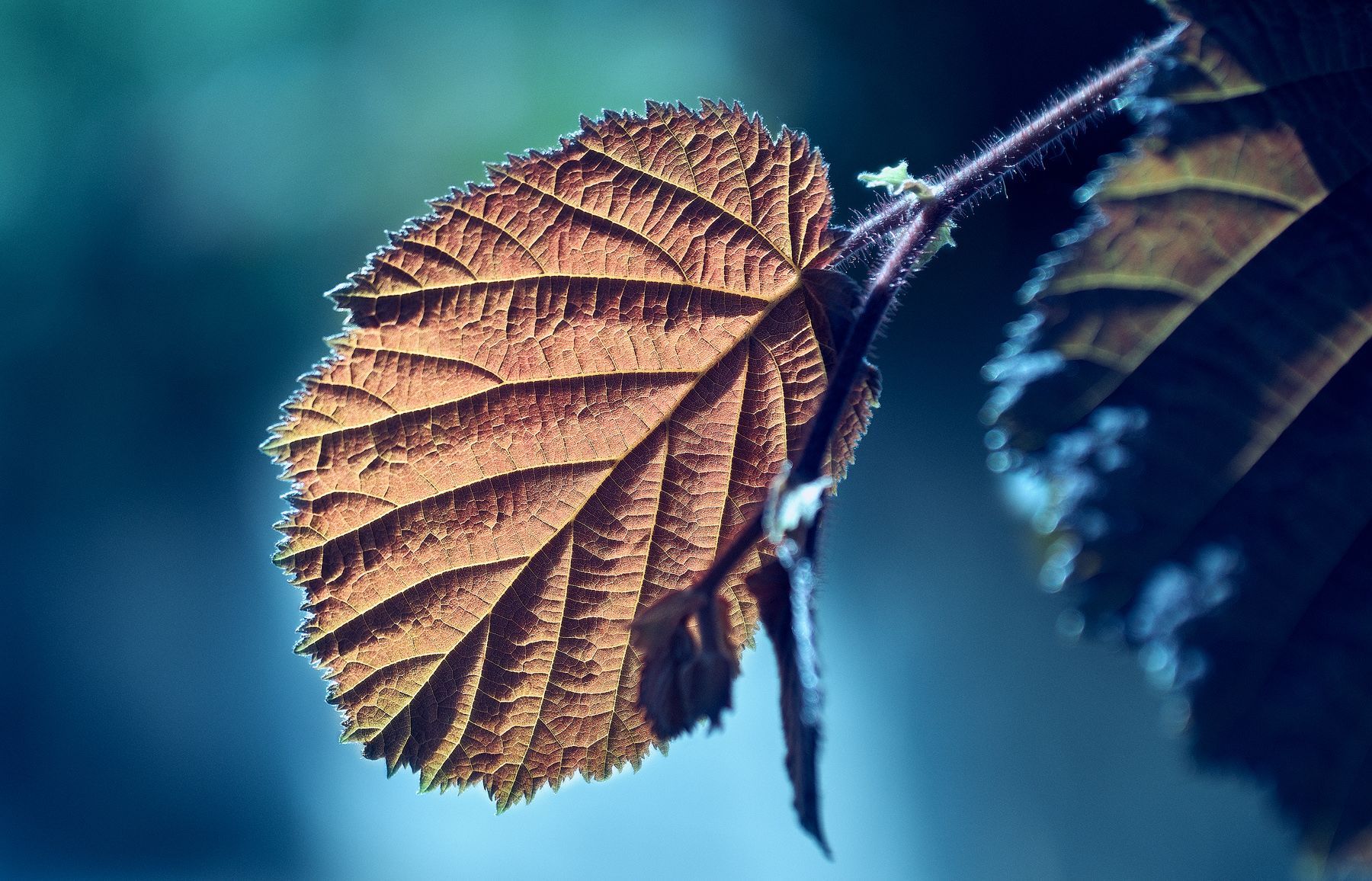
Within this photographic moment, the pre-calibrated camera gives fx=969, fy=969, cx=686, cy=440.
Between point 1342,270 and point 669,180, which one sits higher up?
point 669,180

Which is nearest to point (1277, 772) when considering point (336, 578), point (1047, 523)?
point (1047, 523)

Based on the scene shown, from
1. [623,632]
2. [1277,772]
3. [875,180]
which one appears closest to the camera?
[1277,772]

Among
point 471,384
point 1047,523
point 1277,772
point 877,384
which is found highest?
point 471,384

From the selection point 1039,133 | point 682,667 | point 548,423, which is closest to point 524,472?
point 548,423

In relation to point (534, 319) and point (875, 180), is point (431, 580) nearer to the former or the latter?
point (534, 319)

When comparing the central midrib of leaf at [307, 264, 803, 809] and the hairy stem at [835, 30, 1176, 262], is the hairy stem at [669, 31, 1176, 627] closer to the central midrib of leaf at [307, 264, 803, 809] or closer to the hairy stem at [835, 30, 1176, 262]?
the hairy stem at [835, 30, 1176, 262]

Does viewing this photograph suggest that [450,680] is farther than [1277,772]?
Yes

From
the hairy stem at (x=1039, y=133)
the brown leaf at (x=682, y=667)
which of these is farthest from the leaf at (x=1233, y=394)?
the brown leaf at (x=682, y=667)

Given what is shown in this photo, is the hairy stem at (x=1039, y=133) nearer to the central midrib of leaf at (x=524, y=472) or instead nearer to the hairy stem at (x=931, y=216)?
the hairy stem at (x=931, y=216)

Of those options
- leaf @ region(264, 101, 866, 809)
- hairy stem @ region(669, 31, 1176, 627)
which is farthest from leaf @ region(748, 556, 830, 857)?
leaf @ region(264, 101, 866, 809)
